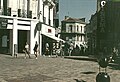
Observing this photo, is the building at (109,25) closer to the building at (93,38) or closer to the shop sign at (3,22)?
the building at (93,38)

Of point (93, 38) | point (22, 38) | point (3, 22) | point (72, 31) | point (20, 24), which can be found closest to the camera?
point (3, 22)

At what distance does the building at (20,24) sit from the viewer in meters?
35.3

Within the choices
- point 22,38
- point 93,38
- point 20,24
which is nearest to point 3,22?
point 20,24

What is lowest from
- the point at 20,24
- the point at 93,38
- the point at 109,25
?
the point at 93,38

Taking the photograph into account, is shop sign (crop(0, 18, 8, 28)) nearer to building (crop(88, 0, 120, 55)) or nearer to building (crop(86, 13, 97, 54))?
building (crop(88, 0, 120, 55))

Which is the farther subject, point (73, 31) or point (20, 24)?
point (73, 31)

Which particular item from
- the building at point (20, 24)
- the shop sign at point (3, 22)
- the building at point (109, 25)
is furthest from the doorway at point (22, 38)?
the building at point (109, 25)

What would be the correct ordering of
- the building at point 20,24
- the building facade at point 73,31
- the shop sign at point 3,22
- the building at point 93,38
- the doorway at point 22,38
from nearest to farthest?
the shop sign at point 3,22 → the building at point 20,24 → the doorway at point 22,38 → the building at point 93,38 → the building facade at point 73,31

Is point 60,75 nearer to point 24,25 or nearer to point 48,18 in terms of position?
point 24,25

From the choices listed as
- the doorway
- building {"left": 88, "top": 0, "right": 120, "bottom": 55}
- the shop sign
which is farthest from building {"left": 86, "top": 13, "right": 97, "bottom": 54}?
the shop sign

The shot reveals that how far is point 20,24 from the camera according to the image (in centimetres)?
3694

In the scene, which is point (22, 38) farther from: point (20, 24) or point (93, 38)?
point (93, 38)

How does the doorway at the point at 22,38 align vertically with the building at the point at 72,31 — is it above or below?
below

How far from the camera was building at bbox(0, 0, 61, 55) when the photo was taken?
116 ft
